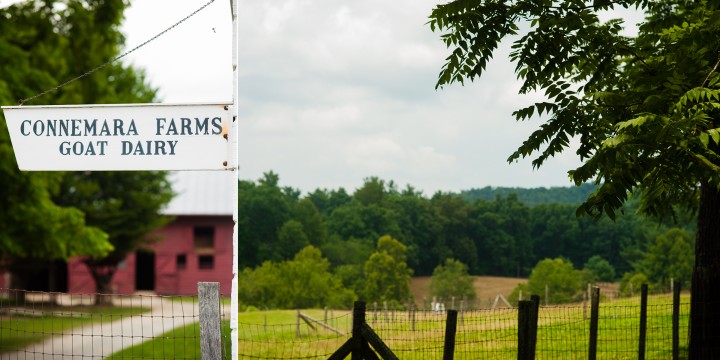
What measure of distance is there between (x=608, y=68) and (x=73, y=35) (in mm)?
19629

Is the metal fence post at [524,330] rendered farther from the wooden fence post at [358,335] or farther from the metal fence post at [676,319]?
the metal fence post at [676,319]

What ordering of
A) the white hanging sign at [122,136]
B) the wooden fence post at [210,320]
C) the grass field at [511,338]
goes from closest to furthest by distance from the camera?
1. the white hanging sign at [122,136]
2. the wooden fence post at [210,320]
3. the grass field at [511,338]

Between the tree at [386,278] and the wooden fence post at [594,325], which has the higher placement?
the wooden fence post at [594,325]

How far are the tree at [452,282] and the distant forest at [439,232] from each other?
5.94 m

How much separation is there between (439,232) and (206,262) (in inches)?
1788

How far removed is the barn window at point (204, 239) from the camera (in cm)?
5728

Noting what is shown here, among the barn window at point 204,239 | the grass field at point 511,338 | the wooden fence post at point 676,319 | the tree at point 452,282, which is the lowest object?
the tree at point 452,282

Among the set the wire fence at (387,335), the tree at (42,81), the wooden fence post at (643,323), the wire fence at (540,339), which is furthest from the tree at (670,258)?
the wooden fence post at (643,323)

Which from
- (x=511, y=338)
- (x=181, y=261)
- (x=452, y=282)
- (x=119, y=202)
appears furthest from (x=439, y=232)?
(x=511, y=338)

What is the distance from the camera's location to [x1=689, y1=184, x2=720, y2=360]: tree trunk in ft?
42.9

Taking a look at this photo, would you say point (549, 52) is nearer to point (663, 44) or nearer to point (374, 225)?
point (663, 44)

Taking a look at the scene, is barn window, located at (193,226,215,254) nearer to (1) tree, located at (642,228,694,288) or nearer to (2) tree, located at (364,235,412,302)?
(2) tree, located at (364,235,412,302)

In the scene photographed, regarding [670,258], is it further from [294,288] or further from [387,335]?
[387,335]

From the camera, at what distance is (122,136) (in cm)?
765
